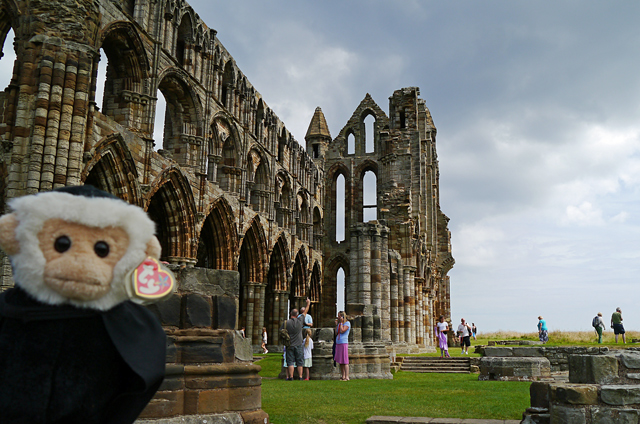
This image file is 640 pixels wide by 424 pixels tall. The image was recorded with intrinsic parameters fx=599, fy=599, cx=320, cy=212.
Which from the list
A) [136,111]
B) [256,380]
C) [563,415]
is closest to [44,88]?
[136,111]

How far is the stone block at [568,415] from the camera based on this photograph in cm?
513

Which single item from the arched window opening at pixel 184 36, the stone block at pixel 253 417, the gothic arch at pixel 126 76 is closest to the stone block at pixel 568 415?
the stone block at pixel 253 417

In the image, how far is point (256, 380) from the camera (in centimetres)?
571

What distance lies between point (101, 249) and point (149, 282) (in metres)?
0.22

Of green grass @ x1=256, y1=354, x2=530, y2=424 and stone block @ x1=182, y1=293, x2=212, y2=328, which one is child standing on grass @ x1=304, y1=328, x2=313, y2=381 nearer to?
green grass @ x1=256, y1=354, x2=530, y2=424

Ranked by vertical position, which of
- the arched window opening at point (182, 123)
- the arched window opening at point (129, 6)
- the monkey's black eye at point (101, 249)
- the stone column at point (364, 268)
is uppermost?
the arched window opening at point (129, 6)

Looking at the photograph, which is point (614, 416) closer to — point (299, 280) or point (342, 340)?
point (342, 340)

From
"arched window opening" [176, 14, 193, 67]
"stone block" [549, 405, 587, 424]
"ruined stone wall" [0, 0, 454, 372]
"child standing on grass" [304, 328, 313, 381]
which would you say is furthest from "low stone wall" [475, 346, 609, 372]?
"arched window opening" [176, 14, 193, 67]

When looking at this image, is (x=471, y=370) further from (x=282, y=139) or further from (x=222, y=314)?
(x=282, y=139)

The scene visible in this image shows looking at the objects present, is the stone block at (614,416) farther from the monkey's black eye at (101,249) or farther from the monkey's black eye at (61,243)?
the monkey's black eye at (61,243)

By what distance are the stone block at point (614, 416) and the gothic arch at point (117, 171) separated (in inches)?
545

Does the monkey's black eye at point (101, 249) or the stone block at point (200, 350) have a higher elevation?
the monkey's black eye at point (101, 249)

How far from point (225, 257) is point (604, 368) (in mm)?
19632

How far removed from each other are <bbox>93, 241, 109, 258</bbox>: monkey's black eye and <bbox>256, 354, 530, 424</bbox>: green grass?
4.40 metres
